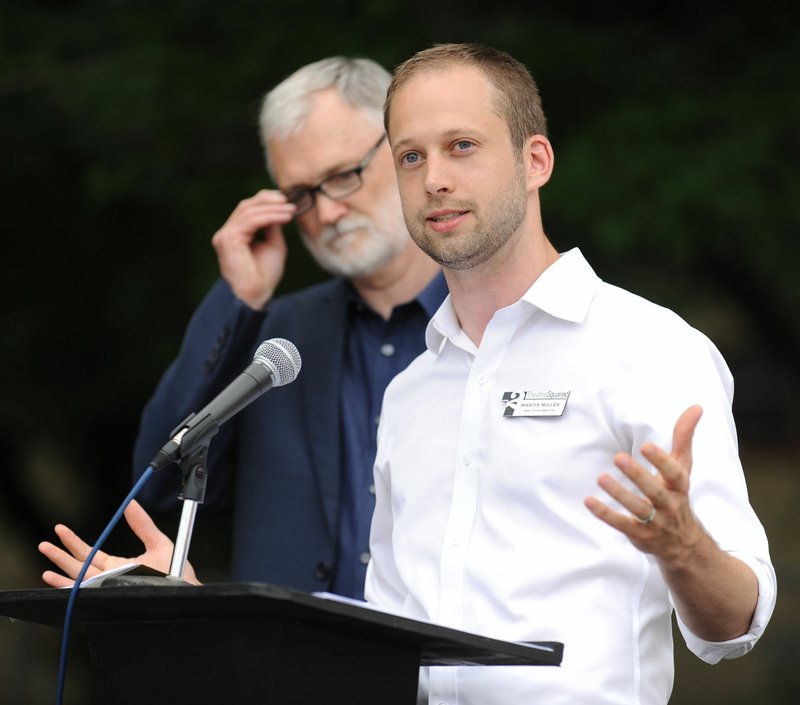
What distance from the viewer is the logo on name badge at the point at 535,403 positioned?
2373 millimetres

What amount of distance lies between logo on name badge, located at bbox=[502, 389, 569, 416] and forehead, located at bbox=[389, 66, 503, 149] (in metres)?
0.50

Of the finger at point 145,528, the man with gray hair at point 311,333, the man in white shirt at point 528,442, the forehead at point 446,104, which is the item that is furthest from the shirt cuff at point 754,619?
the man with gray hair at point 311,333

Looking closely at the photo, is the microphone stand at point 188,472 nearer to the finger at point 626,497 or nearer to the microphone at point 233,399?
the microphone at point 233,399

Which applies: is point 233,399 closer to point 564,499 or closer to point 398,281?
point 564,499

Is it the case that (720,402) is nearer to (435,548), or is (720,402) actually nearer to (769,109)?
(435,548)

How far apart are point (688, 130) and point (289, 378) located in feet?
11.4

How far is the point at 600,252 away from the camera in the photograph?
21.4 feet

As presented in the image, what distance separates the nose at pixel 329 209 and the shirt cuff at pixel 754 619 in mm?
1824

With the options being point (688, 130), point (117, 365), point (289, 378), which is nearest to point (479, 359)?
point (289, 378)

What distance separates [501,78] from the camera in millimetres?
2568

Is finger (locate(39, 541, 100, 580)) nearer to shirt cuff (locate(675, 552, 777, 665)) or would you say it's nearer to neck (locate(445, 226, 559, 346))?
neck (locate(445, 226, 559, 346))

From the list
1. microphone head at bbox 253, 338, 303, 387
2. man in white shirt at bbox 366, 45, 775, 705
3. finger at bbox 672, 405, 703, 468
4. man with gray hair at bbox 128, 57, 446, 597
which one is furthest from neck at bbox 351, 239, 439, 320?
finger at bbox 672, 405, 703, 468

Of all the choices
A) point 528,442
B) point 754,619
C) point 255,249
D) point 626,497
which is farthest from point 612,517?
point 255,249

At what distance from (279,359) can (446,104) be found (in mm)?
570
